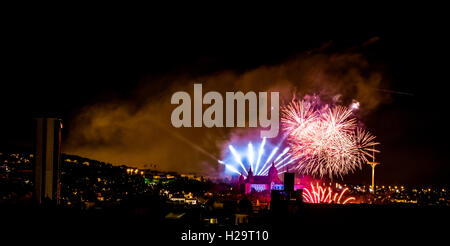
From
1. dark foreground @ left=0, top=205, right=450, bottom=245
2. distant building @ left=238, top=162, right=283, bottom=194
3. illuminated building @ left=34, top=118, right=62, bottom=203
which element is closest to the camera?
dark foreground @ left=0, top=205, right=450, bottom=245

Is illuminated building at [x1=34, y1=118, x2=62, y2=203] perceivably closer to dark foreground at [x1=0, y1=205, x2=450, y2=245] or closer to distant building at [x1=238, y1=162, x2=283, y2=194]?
dark foreground at [x1=0, y1=205, x2=450, y2=245]

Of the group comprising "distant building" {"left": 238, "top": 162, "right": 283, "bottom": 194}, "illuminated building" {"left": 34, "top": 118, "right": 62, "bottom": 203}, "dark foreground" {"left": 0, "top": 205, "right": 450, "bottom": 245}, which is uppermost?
"illuminated building" {"left": 34, "top": 118, "right": 62, "bottom": 203}

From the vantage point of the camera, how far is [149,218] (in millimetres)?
21531

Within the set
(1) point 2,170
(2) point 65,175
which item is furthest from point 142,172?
(1) point 2,170

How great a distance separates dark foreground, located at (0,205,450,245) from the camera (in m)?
16.8

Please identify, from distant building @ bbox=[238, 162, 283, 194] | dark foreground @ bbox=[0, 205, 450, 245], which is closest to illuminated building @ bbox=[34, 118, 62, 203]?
dark foreground @ bbox=[0, 205, 450, 245]
